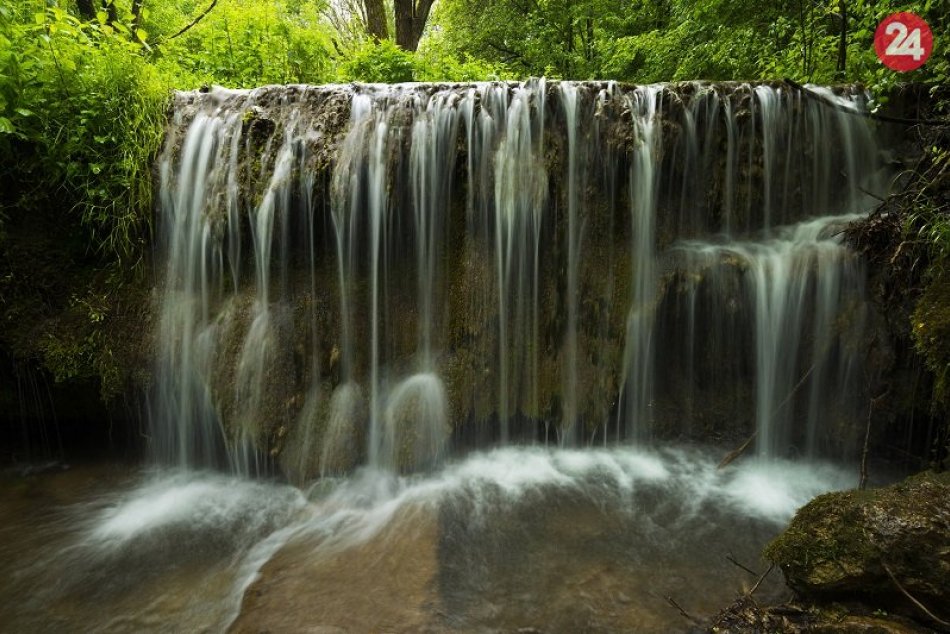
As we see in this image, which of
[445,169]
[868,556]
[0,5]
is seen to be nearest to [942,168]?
[868,556]

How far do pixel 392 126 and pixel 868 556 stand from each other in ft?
14.2

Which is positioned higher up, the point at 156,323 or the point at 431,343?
the point at 156,323

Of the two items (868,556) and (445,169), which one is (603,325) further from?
(868,556)

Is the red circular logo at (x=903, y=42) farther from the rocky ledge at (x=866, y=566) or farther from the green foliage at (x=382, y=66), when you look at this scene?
the green foliage at (x=382, y=66)

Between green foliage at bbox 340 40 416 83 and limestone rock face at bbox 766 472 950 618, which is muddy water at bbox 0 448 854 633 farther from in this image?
green foliage at bbox 340 40 416 83

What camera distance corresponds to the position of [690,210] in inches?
190

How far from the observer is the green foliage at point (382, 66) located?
7922 mm

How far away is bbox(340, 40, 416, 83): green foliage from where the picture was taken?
7922mm

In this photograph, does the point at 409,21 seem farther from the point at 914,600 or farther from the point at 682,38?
the point at 914,600

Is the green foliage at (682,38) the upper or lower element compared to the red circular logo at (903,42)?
upper

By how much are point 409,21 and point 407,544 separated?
34.3 feet

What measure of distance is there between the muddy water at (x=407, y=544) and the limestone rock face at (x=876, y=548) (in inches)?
21.7

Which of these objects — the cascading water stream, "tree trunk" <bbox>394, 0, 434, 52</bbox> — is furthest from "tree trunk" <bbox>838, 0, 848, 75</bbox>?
"tree trunk" <bbox>394, 0, 434, 52</bbox>

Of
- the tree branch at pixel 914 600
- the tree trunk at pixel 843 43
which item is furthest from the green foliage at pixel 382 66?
the tree branch at pixel 914 600
